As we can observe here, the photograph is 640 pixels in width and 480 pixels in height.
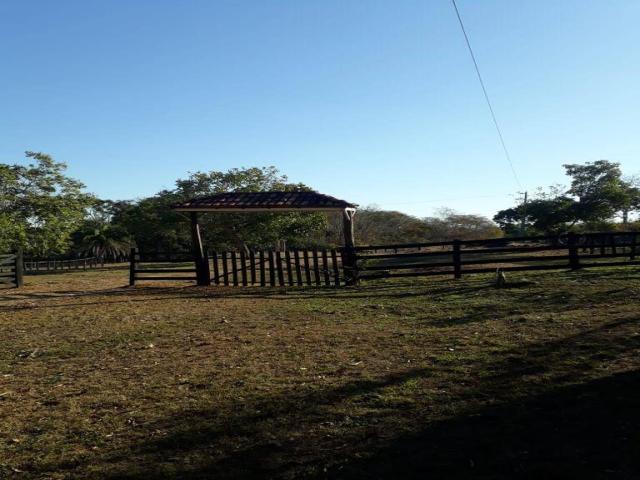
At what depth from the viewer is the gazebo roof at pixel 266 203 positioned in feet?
53.5

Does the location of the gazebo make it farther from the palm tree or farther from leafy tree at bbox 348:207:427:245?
leafy tree at bbox 348:207:427:245

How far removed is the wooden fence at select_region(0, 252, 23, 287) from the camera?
779 inches

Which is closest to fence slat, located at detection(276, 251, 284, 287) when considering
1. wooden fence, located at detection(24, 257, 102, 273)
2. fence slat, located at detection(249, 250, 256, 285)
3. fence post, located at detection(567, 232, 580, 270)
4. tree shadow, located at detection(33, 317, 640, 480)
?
fence slat, located at detection(249, 250, 256, 285)

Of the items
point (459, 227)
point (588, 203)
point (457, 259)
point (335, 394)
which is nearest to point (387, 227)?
point (459, 227)

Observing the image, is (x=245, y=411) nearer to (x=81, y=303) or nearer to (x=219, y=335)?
(x=219, y=335)

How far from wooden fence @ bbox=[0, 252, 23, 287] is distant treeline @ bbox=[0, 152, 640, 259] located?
5.64 m

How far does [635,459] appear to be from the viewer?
10.3 ft

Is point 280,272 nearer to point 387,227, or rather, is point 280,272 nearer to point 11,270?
point 11,270

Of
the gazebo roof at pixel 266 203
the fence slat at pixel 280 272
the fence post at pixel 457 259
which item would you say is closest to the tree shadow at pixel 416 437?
the fence post at pixel 457 259

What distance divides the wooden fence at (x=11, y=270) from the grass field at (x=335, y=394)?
11.8 m

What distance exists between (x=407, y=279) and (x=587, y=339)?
9.09m

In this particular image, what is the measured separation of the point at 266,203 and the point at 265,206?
29cm

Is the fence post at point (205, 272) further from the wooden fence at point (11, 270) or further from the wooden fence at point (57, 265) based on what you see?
the wooden fence at point (57, 265)

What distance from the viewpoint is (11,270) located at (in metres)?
20.1
